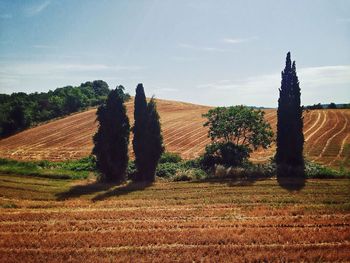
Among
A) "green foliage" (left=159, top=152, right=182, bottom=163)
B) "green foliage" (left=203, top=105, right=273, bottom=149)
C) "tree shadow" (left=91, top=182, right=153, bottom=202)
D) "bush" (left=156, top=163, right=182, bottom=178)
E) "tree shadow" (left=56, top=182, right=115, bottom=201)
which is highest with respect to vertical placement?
"green foliage" (left=203, top=105, right=273, bottom=149)

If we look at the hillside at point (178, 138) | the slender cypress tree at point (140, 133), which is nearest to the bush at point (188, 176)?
the slender cypress tree at point (140, 133)

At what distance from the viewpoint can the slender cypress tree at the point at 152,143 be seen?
3594 centimetres

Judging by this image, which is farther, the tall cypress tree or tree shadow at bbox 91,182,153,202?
the tall cypress tree

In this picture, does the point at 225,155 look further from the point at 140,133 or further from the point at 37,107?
the point at 37,107

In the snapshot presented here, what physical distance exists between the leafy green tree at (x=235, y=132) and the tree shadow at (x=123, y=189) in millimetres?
9270

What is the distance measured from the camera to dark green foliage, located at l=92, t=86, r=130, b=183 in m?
35.6

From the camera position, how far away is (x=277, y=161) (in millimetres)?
36000

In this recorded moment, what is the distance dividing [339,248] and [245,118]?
2666cm

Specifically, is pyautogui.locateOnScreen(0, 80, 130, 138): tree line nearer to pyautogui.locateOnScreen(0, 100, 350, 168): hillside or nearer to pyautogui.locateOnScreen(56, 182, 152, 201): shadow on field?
pyautogui.locateOnScreen(0, 100, 350, 168): hillside

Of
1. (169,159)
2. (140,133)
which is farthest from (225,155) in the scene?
(140,133)

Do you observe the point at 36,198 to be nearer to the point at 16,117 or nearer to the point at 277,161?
the point at 277,161

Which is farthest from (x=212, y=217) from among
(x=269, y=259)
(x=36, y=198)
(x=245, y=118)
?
(x=245, y=118)

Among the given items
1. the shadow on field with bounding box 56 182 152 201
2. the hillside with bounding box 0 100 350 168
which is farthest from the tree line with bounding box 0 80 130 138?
the shadow on field with bounding box 56 182 152 201

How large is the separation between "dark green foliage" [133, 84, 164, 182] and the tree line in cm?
4323
